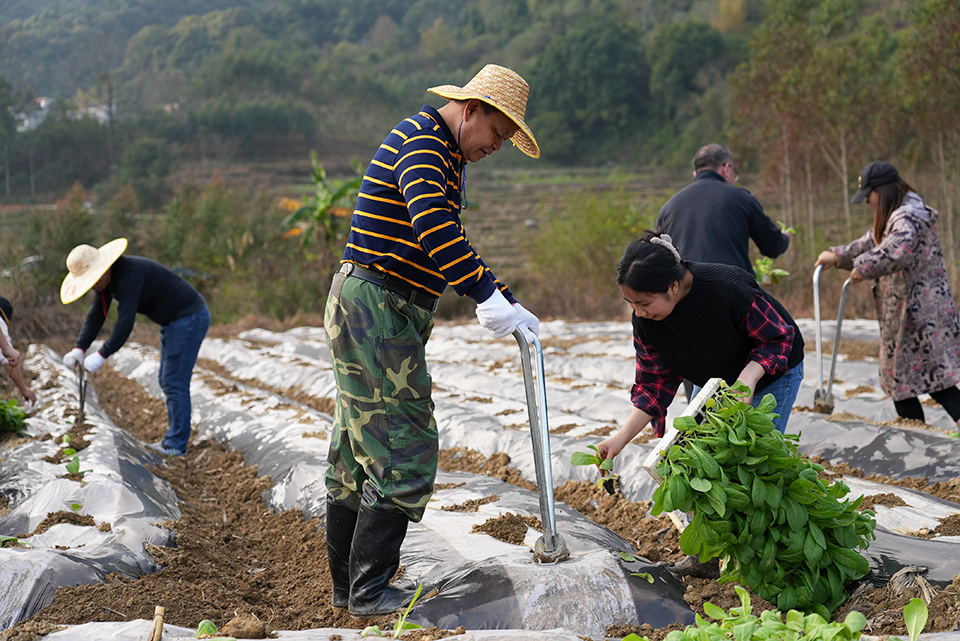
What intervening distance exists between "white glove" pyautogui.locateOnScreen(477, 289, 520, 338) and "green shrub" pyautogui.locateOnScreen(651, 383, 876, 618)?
1.80ft

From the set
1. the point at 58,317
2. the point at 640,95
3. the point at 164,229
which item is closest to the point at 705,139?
the point at 640,95

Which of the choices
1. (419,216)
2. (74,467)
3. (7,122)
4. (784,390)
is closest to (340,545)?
(419,216)

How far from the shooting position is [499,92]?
2.03 meters

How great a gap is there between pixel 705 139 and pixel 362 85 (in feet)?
118

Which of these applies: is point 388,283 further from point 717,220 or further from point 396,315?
point 717,220

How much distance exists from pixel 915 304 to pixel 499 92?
278 centimetres

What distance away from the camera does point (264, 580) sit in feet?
9.20

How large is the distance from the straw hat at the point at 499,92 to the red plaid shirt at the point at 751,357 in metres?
0.82

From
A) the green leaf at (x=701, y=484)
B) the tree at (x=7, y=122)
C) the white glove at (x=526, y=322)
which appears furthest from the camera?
the tree at (x=7, y=122)

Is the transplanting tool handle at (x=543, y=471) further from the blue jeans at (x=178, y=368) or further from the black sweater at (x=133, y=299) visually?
the blue jeans at (x=178, y=368)

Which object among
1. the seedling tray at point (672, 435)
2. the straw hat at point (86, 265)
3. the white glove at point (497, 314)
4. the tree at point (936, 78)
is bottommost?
the seedling tray at point (672, 435)

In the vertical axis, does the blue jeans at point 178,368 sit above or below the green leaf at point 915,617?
below

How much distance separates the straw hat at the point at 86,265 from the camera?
401 cm

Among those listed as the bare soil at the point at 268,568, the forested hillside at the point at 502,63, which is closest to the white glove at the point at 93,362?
the bare soil at the point at 268,568
